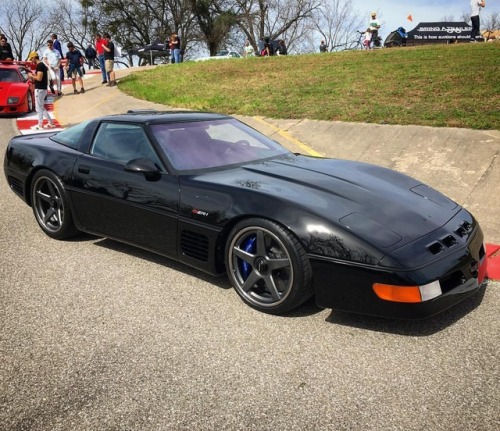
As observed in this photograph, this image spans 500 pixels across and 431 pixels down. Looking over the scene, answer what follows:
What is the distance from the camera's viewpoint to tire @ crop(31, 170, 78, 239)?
4.31 meters

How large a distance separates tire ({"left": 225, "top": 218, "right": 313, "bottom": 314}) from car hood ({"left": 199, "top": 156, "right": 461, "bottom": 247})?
22 cm

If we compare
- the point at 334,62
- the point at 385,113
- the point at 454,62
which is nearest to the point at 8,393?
the point at 385,113

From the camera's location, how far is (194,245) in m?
3.38

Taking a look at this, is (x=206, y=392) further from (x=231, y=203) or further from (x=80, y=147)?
(x=80, y=147)

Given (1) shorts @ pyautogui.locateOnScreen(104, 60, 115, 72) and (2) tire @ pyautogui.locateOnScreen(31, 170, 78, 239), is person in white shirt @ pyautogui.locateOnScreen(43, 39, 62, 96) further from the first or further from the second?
(2) tire @ pyautogui.locateOnScreen(31, 170, 78, 239)

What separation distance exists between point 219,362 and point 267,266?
704 millimetres

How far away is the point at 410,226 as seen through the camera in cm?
299

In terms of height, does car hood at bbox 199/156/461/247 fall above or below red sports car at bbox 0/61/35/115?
below

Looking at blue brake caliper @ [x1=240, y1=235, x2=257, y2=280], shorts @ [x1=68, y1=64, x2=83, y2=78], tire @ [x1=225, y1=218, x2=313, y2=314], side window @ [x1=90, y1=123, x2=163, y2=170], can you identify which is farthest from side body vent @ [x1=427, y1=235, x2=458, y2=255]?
shorts @ [x1=68, y1=64, x2=83, y2=78]

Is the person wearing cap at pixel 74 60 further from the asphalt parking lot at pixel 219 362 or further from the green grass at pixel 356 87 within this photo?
the asphalt parking lot at pixel 219 362

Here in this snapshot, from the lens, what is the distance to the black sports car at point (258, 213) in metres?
2.74

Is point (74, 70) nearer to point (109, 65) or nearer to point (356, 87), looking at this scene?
point (109, 65)

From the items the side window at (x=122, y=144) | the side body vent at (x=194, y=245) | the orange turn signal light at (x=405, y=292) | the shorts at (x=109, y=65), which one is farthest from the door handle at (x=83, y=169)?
the shorts at (x=109, y=65)

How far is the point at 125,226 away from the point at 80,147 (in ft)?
3.30
